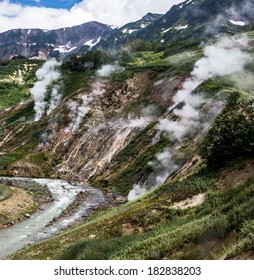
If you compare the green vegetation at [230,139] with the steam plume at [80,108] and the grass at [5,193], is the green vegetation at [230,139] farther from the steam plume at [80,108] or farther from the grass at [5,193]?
the steam plume at [80,108]

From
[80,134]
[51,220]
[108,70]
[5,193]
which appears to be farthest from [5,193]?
[108,70]

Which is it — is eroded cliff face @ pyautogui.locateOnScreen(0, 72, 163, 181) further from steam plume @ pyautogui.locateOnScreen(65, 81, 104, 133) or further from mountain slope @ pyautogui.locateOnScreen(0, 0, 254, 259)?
mountain slope @ pyautogui.locateOnScreen(0, 0, 254, 259)

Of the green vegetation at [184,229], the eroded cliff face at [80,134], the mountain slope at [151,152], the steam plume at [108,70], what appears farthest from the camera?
→ the steam plume at [108,70]

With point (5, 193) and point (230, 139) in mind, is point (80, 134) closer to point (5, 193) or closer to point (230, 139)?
point (5, 193)

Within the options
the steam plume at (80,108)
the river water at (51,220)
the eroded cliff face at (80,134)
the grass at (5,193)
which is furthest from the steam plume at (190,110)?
the steam plume at (80,108)

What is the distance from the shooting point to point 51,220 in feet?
206

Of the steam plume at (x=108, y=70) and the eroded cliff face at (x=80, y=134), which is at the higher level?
the steam plume at (x=108, y=70)

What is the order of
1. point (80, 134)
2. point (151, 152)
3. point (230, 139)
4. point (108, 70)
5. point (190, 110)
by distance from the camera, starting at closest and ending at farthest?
1. point (230, 139)
2. point (151, 152)
3. point (190, 110)
4. point (80, 134)
5. point (108, 70)

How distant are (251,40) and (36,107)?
3204 inches

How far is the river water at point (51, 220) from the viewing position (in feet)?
167

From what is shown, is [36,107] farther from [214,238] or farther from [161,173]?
[214,238]

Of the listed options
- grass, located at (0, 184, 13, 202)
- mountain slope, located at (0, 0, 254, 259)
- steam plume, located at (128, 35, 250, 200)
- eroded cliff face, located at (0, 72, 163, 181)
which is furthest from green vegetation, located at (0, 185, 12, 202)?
eroded cliff face, located at (0, 72, 163, 181)

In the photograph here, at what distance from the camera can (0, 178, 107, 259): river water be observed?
5083 cm

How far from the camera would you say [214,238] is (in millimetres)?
18172
